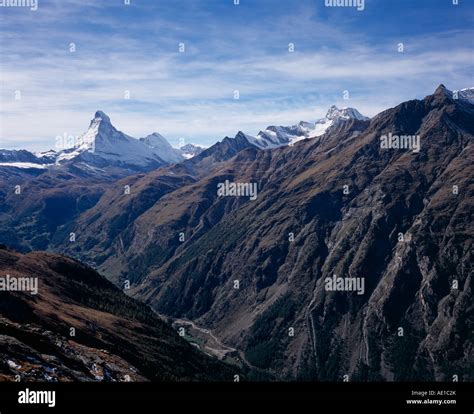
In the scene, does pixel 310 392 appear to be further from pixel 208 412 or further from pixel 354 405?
pixel 208 412

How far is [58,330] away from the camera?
181m

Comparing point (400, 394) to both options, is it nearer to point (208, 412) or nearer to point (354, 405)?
point (354, 405)

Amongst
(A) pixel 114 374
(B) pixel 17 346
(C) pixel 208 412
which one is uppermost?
(C) pixel 208 412

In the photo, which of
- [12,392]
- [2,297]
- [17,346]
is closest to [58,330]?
[2,297]

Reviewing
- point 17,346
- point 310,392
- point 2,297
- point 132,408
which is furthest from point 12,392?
point 2,297

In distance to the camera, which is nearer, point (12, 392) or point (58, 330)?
point (12, 392)

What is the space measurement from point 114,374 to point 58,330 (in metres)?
58.2

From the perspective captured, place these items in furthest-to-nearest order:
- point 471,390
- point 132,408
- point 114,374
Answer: point 114,374, point 471,390, point 132,408

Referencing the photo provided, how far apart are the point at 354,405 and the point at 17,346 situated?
98213 millimetres

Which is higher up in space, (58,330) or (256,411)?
(256,411)

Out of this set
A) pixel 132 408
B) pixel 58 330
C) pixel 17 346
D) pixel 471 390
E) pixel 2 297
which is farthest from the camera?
pixel 2 297

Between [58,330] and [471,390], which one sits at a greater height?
[471,390]

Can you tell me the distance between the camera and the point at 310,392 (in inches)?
890

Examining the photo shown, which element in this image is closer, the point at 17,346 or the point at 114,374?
the point at 17,346
